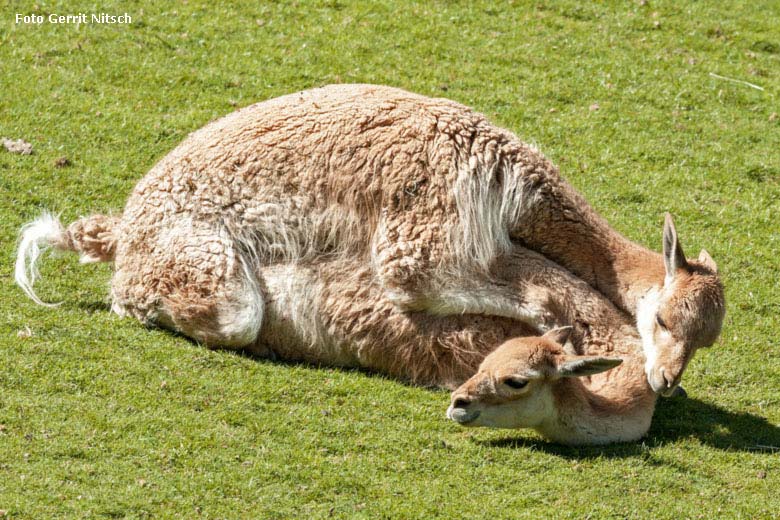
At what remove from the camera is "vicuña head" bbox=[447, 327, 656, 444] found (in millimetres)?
7676

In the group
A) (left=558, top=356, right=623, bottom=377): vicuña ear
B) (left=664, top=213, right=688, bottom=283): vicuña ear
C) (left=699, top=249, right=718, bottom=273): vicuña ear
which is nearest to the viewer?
(left=558, top=356, right=623, bottom=377): vicuña ear

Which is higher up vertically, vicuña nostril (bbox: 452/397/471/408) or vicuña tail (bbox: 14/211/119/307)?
vicuña tail (bbox: 14/211/119/307)

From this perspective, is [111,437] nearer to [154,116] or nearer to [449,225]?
[449,225]

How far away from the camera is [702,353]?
9.69 meters

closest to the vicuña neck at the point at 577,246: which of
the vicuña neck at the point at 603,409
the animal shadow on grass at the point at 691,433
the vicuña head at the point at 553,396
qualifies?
the vicuña neck at the point at 603,409

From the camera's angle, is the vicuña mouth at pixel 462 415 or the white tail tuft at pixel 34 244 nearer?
the vicuña mouth at pixel 462 415

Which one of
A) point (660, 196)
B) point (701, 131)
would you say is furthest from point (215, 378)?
point (701, 131)

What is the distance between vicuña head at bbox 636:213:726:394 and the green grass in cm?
57

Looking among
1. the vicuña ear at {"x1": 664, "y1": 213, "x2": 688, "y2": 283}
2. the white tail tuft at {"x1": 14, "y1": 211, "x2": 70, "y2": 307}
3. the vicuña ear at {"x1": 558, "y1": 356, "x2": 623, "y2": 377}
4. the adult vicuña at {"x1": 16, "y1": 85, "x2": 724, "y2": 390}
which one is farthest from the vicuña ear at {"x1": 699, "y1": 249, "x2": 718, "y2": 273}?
the white tail tuft at {"x1": 14, "y1": 211, "x2": 70, "y2": 307}

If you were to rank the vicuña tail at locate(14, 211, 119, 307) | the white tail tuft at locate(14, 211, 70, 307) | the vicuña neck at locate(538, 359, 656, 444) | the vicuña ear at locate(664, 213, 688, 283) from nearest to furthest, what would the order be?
1. the vicuña neck at locate(538, 359, 656, 444)
2. the vicuña ear at locate(664, 213, 688, 283)
3. the white tail tuft at locate(14, 211, 70, 307)
4. the vicuña tail at locate(14, 211, 119, 307)

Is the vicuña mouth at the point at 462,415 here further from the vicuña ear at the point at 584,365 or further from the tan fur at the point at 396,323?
the tan fur at the point at 396,323

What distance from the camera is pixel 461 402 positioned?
770cm

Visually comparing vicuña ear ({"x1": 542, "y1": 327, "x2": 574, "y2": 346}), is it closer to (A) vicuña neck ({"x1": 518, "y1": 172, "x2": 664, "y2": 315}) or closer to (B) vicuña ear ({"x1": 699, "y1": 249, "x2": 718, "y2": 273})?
(A) vicuña neck ({"x1": 518, "y1": 172, "x2": 664, "y2": 315})

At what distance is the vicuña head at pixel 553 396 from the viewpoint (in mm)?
7676
